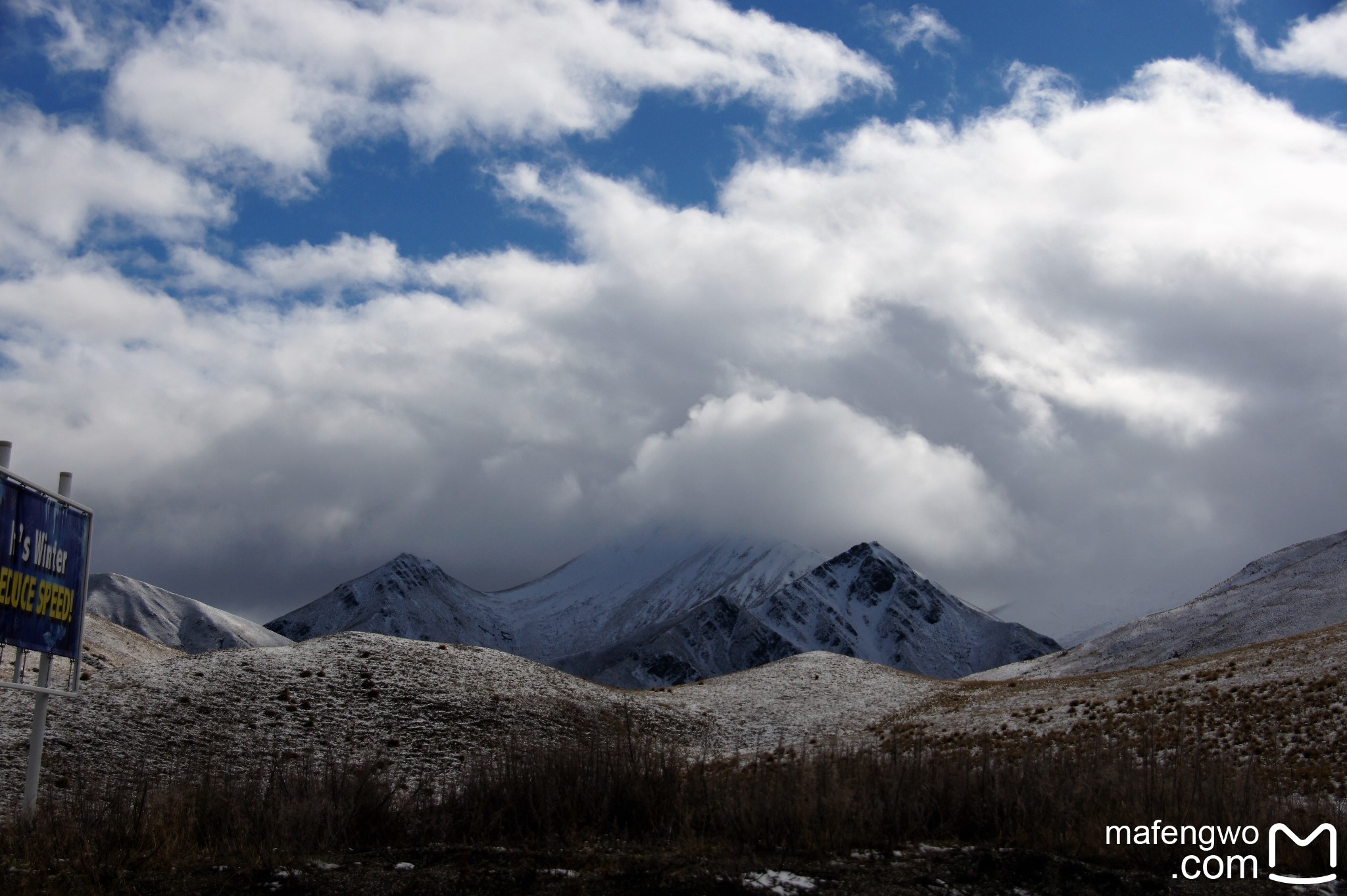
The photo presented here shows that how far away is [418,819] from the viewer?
→ 653 inches

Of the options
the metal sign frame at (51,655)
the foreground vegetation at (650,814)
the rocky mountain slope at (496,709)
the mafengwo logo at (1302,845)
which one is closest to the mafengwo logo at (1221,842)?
the mafengwo logo at (1302,845)

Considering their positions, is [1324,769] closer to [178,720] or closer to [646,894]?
[646,894]

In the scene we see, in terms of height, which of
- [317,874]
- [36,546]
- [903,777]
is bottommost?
[317,874]

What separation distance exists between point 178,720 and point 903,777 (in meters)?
23.6

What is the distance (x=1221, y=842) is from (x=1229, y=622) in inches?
2357

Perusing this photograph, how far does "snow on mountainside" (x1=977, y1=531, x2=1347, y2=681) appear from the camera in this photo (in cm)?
6244

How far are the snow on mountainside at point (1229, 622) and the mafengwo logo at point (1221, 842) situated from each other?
49.9 m

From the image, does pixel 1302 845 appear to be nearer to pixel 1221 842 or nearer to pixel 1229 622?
pixel 1221 842

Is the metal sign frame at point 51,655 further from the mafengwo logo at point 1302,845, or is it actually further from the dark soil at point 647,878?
the mafengwo logo at point 1302,845

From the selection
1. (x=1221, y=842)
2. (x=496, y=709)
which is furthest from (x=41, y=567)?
(x=1221, y=842)

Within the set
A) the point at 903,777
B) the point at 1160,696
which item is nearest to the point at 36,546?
the point at 903,777

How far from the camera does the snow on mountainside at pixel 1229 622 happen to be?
62438mm

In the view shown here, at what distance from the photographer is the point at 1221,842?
14.9 m

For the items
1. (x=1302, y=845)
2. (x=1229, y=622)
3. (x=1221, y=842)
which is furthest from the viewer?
(x=1229, y=622)
